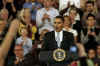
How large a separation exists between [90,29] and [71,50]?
6.45 ft

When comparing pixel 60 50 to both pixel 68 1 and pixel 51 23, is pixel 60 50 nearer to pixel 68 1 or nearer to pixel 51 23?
pixel 51 23

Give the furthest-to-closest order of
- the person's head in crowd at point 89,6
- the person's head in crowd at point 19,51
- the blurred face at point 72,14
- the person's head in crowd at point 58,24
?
the person's head in crowd at point 89,6
the blurred face at point 72,14
the person's head in crowd at point 19,51
the person's head in crowd at point 58,24

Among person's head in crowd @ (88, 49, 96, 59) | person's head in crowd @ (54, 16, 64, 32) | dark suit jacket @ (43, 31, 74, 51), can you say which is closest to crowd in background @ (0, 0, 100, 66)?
person's head in crowd @ (88, 49, 96, 59)

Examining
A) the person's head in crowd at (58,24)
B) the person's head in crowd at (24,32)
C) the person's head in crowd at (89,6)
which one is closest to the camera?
the person's head in crowd at (58,24)

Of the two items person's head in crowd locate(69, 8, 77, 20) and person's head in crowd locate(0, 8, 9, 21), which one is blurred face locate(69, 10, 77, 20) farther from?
person's head in crowd locate(0, 8, 9, 21)

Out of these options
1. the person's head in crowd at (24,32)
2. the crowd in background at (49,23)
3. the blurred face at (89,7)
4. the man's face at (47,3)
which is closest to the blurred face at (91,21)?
the crowd in background at (49,23)

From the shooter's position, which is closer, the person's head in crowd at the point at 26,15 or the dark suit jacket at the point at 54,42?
the dark suit jacket at the point at 54,42

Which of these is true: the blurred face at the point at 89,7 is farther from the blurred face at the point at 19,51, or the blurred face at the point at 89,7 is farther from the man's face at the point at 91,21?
the blurred face at the point at 19,51

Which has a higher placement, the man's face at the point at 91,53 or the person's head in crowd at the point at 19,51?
the person's head in crowd at the point at 19,51

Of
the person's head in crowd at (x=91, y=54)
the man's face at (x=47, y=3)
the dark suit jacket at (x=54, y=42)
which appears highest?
the man's face at (x=47, y=3)

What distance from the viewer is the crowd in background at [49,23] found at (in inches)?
294

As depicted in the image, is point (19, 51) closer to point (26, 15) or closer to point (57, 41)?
point (57, 41)

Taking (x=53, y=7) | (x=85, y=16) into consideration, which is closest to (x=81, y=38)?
(x=85, y=16)

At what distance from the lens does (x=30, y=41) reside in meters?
7.79
